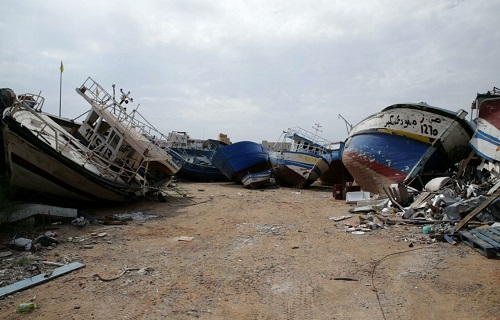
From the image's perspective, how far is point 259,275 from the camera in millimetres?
4770

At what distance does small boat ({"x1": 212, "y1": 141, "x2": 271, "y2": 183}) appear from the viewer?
17016 millimetres

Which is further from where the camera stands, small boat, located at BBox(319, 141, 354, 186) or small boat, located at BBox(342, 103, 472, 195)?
small boat, located at BBox(319, 141, 354, 186)

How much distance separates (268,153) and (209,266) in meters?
13.5

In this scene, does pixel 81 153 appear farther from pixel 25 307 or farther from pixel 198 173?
pixel 198 173

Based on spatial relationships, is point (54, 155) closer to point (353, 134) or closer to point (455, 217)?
point (455, 217)

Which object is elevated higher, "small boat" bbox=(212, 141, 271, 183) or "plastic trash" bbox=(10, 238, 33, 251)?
"small boat" bbox=(212, 141, 271, 183)

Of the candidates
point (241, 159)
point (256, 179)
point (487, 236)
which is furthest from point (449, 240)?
point (241, 159)

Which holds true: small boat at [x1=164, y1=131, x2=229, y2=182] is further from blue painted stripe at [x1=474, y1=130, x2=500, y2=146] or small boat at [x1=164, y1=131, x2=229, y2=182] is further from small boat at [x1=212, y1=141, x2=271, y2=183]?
blue painted stripe at [x1=474, y1=130, x2=500, y2=146]

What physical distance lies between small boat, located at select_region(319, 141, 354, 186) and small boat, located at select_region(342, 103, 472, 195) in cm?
458

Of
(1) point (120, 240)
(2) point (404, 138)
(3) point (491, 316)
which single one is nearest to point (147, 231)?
(1) point (120, 240)

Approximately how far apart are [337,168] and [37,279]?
14980 mm

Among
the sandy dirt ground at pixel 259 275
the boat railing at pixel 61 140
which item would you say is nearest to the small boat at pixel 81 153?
the boat railing at pixel 61 140

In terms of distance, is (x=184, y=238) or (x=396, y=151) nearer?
(x=184, y=238)

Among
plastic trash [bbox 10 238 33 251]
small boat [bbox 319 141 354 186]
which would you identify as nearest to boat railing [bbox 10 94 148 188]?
plastic trash [bbox 10 238 33 251]
